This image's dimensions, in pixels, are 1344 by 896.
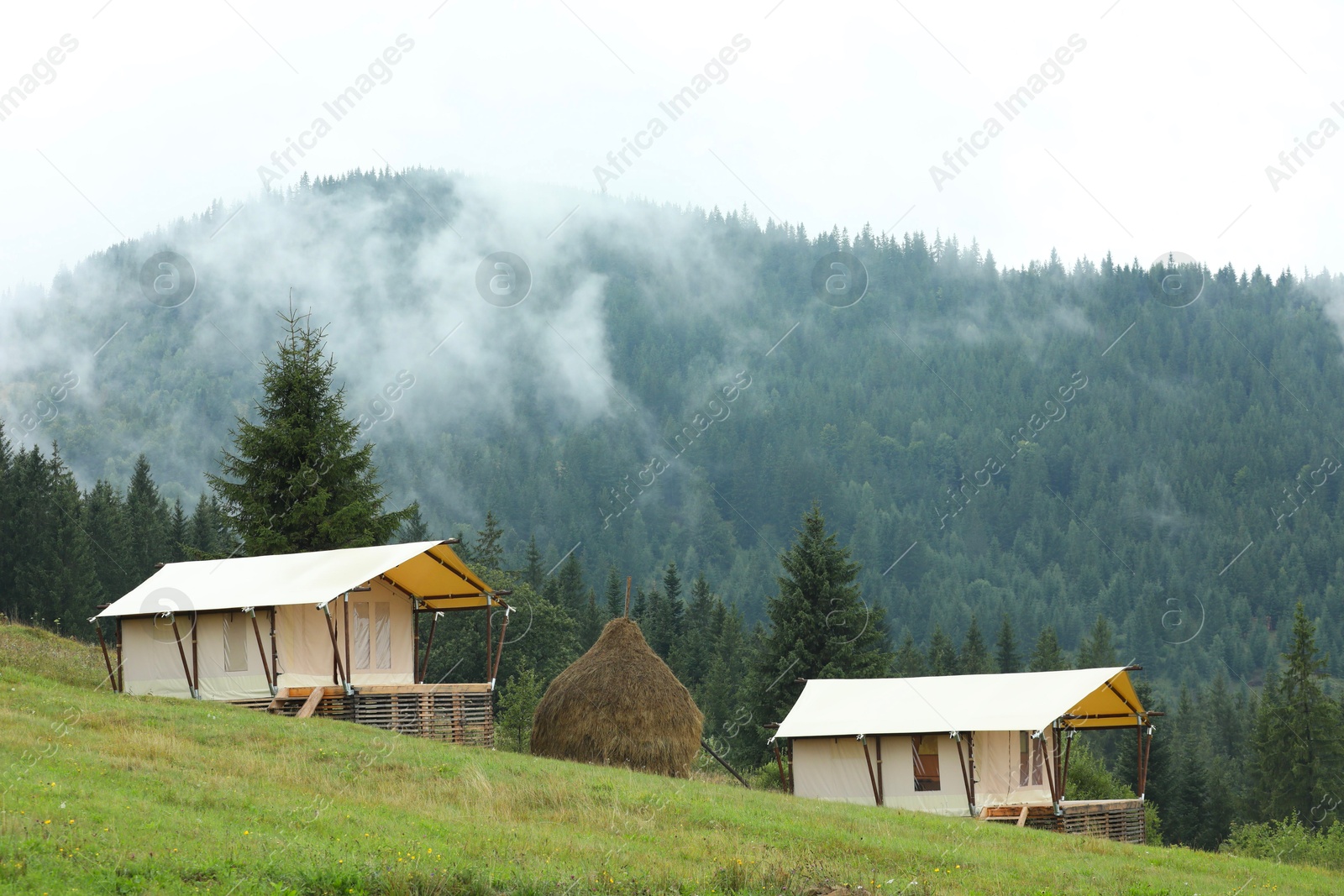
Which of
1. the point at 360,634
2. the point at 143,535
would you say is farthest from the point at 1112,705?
the point at 143,535

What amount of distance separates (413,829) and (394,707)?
15269 mm

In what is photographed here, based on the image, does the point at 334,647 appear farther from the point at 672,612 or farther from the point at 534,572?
the point at 672,612

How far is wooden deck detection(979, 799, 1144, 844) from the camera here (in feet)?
111

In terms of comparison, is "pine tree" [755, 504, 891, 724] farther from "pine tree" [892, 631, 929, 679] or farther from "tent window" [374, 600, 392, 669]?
"pine tree" [892, 631, 929, 679]

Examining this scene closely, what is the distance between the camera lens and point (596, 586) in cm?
19112

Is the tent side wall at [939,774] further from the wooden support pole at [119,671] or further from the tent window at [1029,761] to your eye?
the wooden support pole at [119,671]

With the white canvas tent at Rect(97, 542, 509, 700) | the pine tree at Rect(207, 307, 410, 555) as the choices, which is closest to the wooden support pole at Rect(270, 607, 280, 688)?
the white canvas tent at Rect(97, 542, 509, 700)

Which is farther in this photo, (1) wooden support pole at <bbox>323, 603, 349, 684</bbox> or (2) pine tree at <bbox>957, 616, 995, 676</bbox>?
(2) pine tree at <bbox>957, 616, 995, 676</bbox>

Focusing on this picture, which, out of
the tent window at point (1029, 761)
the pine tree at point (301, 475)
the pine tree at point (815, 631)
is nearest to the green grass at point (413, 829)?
the tent window at point (1029, 761)

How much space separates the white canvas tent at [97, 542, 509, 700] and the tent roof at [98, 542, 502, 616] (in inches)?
1.5

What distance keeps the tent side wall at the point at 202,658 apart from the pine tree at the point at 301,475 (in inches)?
400

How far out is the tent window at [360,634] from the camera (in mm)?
33812

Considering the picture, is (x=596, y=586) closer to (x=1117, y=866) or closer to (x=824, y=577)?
(x=824, y=577)

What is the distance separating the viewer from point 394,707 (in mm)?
31469
